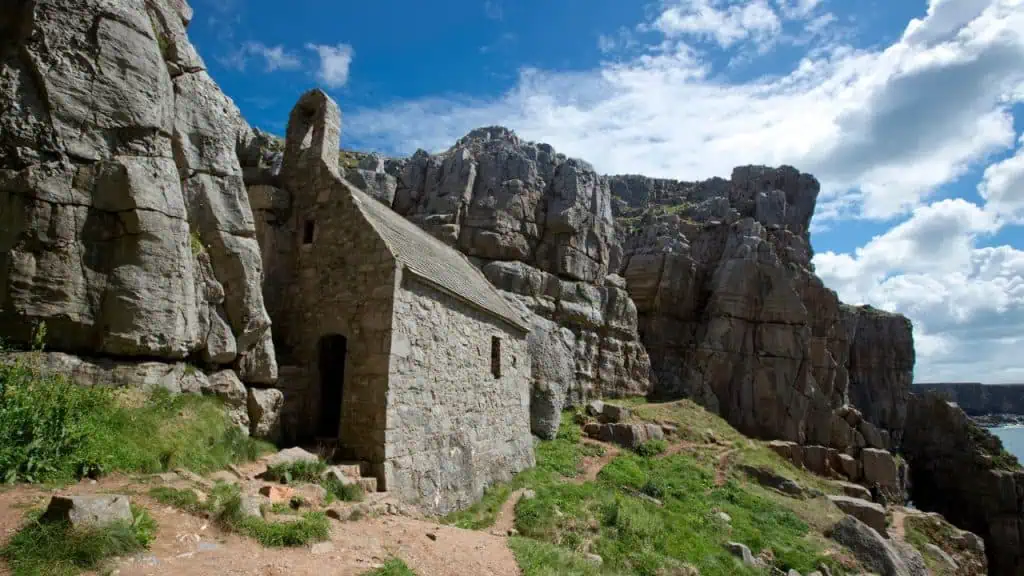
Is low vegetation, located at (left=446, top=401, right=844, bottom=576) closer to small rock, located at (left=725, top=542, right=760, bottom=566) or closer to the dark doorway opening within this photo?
small rock, located at (left=725, top=542, right=760, bottom=566)

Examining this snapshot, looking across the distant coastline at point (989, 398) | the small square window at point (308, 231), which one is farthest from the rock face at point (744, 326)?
the distant coastline at point (989, 398)

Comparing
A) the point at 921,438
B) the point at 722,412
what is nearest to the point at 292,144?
the point at 722,412

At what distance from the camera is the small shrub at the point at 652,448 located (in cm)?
2546

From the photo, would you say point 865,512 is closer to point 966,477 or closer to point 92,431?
point 92,431

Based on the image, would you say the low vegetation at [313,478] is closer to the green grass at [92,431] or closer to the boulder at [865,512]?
the green grass at [92,431]

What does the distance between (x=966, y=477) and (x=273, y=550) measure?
5422 cm

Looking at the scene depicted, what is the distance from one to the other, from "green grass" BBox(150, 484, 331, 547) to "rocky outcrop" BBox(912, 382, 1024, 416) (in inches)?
5111

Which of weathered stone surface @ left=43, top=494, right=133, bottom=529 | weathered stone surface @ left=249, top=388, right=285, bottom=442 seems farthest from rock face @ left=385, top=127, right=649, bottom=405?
weathered stone surface @ left=43, top=494, right=133, bottom=529

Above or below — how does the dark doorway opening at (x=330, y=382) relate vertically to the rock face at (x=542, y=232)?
below

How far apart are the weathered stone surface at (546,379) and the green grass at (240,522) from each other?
52.3 ft

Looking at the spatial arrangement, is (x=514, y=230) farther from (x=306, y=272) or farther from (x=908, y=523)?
(x=908, y=523)

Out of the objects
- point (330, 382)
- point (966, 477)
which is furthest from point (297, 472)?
point (966, 477)

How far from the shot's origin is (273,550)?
671 cm

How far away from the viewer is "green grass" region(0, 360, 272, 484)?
22.2 ft
